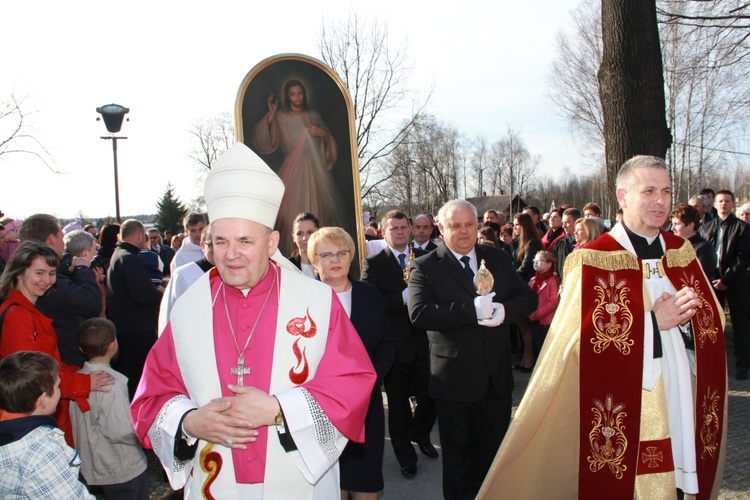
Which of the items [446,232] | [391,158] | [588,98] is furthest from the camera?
[588,98]

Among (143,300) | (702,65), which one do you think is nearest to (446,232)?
(143,300)

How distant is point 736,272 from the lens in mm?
7215

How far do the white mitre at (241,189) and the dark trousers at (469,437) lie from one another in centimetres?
221

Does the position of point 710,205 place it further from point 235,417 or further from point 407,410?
point 235,417

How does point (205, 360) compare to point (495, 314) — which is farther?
point (495, 314)

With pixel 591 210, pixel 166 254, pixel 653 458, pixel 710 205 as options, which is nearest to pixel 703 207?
pixel 710 205

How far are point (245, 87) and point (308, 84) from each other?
777 millimetres

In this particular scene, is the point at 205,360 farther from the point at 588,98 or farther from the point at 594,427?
the point at 588,98

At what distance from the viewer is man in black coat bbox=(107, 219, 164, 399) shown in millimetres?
5352

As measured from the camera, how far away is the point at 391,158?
24531 millimetres

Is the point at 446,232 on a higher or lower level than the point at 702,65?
lower

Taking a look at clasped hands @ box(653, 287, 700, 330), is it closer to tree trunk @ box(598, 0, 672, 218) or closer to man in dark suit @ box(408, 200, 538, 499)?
man in dark suit @ box(408, 200, 538, 499)

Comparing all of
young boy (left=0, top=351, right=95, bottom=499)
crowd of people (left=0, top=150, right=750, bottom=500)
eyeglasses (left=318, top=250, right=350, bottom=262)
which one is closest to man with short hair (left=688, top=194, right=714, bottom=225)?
crowd of people (left=0, top=150, right=750, bottom=500)

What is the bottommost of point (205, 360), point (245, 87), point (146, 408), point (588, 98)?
point (146, 408)
